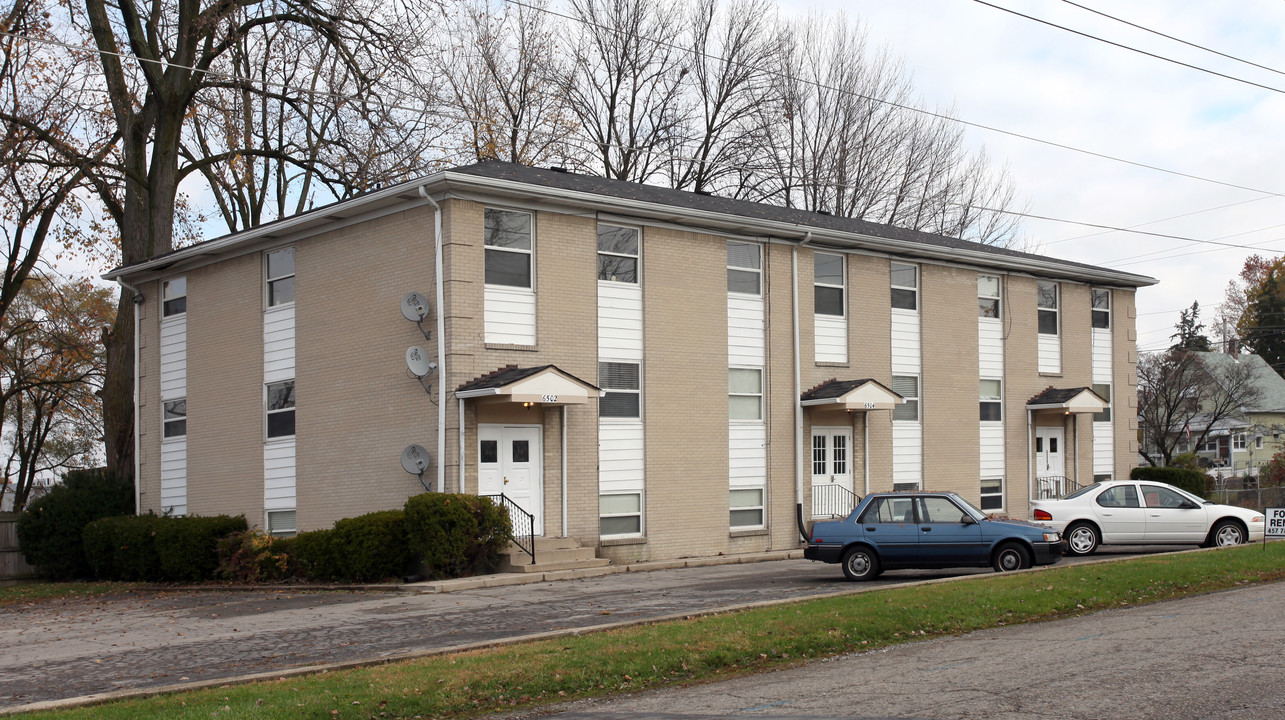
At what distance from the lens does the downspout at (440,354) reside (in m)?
21.0

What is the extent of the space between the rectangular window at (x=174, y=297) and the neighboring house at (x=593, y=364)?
0.20 ft

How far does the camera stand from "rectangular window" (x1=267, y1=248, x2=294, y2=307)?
25.1m

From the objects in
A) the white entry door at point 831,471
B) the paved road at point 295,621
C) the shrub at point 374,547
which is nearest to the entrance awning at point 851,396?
the white entry door at point 831,471

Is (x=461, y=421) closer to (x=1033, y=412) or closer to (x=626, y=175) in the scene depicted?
(x=1033, y=412)

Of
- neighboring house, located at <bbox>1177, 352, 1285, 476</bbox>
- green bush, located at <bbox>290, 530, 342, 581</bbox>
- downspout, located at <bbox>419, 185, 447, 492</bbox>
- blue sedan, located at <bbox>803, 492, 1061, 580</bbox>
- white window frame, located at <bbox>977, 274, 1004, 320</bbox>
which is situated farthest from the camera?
neighboring house, located at <bbox>1177, 352, 1285, 476</bbox>

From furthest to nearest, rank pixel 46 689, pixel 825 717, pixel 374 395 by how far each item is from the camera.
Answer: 1. pixel 374 395
2. pixel 46 689
3. pixel 825 717

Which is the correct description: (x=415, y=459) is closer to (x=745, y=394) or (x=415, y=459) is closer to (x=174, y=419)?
(x=745, y=394)

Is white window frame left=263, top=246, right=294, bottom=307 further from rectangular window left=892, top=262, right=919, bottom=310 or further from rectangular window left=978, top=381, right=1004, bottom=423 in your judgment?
rectangular window left=978, top=381, right=1004, bottom=423

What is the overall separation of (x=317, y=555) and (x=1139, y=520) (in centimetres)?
1553

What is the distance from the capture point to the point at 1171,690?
8.88m

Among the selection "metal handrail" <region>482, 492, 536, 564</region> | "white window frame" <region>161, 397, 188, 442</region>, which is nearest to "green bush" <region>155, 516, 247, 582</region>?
"white window frame" <region>161, 397, 188, 442</region>

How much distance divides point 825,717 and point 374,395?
15.7 metres

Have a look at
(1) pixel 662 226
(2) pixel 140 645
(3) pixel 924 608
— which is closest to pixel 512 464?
(1) pixel 662 226

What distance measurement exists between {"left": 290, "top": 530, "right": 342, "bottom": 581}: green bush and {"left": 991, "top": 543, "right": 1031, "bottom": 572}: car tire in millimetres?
11318
